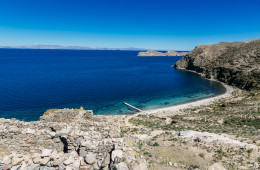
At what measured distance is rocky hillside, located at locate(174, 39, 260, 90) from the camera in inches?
2518

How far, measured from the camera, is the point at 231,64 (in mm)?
83375

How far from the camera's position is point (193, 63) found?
115 m

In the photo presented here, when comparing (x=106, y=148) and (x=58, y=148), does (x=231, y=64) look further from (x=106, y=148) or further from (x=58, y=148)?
(x=58, y=148)

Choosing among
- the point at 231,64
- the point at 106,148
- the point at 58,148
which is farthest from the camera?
the point at 231,64

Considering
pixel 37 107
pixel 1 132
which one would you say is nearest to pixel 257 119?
pixel 1 132

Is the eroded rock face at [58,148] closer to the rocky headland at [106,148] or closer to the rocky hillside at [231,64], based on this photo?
the rocky headland at [106,148]

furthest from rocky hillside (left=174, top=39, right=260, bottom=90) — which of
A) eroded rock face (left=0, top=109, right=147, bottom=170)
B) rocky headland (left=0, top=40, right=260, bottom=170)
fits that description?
eroded rock face (left=0, top=109, right=147, bottom=170)

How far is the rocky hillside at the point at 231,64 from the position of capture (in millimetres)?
63969

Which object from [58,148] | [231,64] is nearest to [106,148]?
[58,148]

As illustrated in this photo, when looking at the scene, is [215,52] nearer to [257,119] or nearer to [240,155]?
[257,119]

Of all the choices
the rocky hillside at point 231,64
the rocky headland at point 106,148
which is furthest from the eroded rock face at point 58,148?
the rocky hillside at point 231,64

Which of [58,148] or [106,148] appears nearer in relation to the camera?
[106,148]

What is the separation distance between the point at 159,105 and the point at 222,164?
35399 mm

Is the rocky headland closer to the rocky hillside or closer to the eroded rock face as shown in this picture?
the eroded rock face
